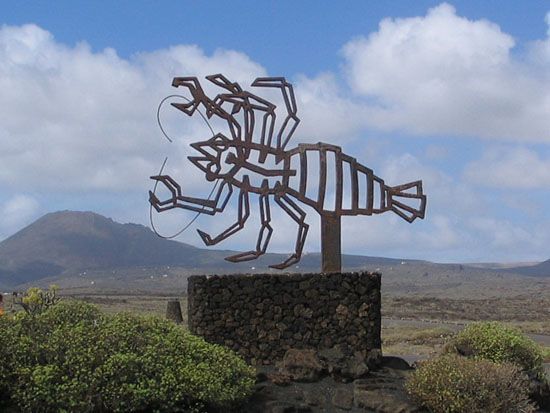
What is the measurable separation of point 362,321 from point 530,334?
23820mm

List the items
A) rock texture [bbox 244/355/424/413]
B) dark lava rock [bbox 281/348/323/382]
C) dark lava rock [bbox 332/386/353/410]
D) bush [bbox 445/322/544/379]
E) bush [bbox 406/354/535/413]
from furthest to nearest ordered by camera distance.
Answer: bush [bbox 445/322/544/379] < dark lava rock [bbox 281/348/323/382] < dark lava rock [bbox 332/386/353/410] < rock texture [bbox 244/355/424/413] < bush [bbox 406/354/535/413]

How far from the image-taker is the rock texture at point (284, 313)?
16203mm

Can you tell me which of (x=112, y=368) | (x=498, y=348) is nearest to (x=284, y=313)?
(x=498, y=348)

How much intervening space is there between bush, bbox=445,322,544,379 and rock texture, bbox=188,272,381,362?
164 cm

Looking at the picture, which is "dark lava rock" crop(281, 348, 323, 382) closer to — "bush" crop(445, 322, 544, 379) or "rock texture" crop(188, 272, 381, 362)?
"rock texture" crop(188, 272, 381, 362)

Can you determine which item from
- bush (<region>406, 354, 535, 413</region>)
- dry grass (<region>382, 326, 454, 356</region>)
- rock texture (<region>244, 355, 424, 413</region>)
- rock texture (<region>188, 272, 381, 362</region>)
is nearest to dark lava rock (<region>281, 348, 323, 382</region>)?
rock texture (<region>244, 355, 424, 413</region>)

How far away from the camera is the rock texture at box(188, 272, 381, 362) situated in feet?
53.2

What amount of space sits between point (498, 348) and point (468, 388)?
9.89ft

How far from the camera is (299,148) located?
17172 millimetres

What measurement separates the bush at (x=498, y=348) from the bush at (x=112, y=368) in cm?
458

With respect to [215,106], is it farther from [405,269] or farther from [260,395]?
[405,269]

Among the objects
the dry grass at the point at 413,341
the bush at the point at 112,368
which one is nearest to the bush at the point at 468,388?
the bush at the point at 112,368

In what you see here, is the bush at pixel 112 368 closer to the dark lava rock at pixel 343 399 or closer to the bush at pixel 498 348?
the dark lava rock at pixel 343 399

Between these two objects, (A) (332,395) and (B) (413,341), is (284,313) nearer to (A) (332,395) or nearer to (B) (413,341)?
(A) (332,395)
